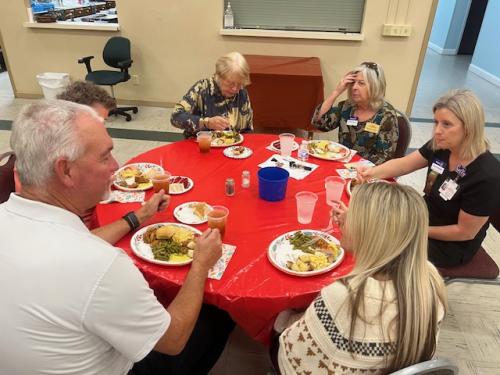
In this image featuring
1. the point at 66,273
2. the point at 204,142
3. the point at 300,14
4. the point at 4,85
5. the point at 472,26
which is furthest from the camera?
the point at 472,26

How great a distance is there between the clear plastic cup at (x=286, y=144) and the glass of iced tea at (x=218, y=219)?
0.85 meters

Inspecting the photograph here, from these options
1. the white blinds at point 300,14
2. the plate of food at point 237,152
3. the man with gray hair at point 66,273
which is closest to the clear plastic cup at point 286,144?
the plate of food at point 237,152

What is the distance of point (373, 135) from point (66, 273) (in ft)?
7.35

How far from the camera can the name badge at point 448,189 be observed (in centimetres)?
189

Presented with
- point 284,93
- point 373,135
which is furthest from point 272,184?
point 284,93

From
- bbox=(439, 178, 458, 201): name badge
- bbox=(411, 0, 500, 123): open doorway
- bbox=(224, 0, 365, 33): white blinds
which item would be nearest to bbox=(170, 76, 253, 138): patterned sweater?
bbox=(439, 178, 458, 201): name badge

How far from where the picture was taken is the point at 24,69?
220 inches

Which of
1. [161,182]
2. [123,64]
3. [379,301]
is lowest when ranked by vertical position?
[123,64]

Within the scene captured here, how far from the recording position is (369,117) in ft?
8.82

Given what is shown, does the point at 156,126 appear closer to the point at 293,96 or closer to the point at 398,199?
the point at 293,96

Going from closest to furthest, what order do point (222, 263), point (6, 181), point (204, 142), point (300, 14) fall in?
1. point (222, 263)
2. point (6, 181)
3. point (204, 142)
4. point (300, 14)

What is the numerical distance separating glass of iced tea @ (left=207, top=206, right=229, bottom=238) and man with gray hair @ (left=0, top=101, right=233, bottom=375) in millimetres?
413

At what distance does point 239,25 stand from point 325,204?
386cm

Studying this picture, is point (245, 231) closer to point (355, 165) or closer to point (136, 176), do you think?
point (136, 176)
